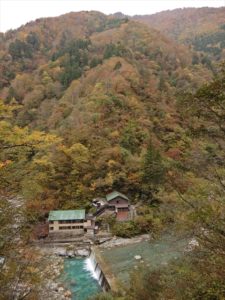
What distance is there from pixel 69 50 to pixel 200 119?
52103 mm

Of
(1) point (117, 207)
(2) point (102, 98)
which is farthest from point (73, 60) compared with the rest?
(1) point (117, 207)

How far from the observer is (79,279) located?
19.9m

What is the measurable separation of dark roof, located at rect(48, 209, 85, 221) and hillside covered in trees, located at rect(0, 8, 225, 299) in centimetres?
71

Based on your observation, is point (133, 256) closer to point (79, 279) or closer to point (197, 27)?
point (79, 279)

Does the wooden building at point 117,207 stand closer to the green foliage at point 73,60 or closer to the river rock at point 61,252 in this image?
the river rock at point 61,252

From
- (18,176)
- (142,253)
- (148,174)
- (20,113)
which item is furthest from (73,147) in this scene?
(18,176)

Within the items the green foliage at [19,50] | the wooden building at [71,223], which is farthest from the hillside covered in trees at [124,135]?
the wooden building at [71,223]

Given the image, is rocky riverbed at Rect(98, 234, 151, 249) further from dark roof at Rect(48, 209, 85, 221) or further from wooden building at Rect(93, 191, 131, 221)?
dark roof at Rect(48, 209, 85, 221)

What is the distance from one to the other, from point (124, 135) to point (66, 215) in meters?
9.30

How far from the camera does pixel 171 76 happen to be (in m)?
49.5

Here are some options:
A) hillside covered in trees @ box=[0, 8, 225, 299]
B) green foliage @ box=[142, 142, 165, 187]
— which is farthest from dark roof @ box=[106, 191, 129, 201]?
green foliage @ box=[142, 142, 165, 187]

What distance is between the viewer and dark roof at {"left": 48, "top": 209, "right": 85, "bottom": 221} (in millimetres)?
26361

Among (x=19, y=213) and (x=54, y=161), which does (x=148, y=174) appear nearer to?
(x=54, y=161)

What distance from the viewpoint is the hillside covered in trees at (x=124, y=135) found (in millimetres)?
7074
